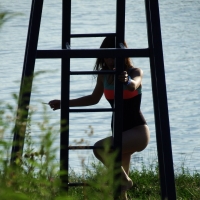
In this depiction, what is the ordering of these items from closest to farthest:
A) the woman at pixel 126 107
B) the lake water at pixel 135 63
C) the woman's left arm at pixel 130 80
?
the woman's left arm at pixel 130 80, the woman at pixel 126 107, the lake water at pixel 135 63

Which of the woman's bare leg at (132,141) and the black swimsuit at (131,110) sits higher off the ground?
the black swimsuit at (131,110)

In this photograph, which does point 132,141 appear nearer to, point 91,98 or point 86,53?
point 91,98

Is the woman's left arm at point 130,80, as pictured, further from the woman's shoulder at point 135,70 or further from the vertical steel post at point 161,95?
the vertical steel post at point 161,95

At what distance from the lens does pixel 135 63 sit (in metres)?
12.7

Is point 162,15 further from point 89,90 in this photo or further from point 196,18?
point 89,90

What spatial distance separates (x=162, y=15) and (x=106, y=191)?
17728 millimetres

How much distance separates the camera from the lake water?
8.05m

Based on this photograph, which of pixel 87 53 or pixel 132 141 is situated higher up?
pixel 87 53

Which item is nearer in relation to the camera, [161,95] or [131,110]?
[161,95]

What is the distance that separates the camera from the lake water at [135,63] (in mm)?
8055

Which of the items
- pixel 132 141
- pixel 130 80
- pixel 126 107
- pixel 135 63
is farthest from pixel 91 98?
pixel 135 63

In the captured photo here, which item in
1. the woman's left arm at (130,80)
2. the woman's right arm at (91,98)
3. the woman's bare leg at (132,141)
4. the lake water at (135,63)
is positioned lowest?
the woman's bare leg at (132,141)

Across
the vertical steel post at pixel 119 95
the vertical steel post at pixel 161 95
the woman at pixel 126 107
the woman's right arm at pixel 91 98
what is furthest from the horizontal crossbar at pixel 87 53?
the woman's right arm at pixel 91 98

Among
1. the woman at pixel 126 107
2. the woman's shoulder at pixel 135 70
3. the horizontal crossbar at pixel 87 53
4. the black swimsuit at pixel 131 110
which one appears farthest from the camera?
the black swimsuit at pixel 131 110
